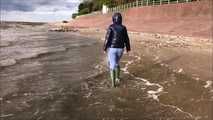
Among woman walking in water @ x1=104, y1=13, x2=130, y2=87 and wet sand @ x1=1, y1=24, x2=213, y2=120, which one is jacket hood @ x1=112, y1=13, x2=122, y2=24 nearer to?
woman walking in water @ x1=104, y1=13, x2=130, y2=87

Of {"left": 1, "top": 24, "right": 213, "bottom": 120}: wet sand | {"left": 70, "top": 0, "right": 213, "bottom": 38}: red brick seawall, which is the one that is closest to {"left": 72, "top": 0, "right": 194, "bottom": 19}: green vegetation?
{"left": 70, "top": 0, "right": 213, "bottom": 38}: red brick seawall

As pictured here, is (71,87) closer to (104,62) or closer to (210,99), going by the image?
(210,99)

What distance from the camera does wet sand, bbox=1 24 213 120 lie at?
9.36 metres

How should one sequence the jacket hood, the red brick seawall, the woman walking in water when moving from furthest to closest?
the red brick seawall, the woman walking in water, the jacket hood

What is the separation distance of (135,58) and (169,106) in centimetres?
1044

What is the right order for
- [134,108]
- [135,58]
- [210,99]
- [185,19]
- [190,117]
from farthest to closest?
[185,19] → [135,58] → [210,99] → [134,108] → [190,117]

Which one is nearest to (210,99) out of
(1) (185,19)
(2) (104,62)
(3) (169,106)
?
(3) (169,106)

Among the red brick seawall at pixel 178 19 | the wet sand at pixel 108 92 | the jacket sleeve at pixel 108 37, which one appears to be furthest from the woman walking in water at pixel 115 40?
the red brick seawall at pixel 178 19

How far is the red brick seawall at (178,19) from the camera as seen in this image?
3195 cm

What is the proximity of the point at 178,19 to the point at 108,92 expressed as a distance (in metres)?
29.0

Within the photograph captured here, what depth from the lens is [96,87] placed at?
491 inches

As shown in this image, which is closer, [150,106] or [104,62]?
[150,106]

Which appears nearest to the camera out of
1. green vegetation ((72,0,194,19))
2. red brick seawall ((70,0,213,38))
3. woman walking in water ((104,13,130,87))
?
woman walking in water ((104,13,130,87))

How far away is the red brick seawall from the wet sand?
1266 centimetres
